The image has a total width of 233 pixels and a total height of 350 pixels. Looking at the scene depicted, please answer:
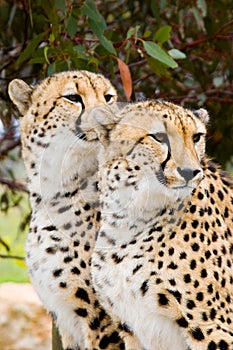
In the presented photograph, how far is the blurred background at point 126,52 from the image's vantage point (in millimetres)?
5035

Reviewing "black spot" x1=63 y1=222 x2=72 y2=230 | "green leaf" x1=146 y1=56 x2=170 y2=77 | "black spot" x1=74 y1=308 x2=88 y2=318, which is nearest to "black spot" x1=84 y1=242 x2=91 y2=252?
"black spot" x1=63 y1=222 x2=72 y2=230

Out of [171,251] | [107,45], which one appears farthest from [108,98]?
[171,251]

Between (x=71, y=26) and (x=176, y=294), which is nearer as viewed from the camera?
(x=176, y=294)

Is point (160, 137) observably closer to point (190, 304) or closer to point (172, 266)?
point (172, 266)

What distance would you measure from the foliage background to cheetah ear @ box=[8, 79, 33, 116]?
1.22 ft

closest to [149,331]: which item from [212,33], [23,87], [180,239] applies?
[180,239]

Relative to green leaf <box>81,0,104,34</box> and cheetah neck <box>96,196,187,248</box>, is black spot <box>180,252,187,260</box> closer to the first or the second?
cheetah neck <box>96,196,187,248</box>

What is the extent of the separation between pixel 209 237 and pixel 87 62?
4.85 feet

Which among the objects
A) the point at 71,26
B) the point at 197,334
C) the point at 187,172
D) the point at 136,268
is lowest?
the point at 197,334

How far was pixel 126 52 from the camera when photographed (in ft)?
17.1

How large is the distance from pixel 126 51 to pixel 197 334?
185cm

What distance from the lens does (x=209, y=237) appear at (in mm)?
4117

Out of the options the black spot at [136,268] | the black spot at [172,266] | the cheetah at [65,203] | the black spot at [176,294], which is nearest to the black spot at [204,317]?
the black spot at [176,294]

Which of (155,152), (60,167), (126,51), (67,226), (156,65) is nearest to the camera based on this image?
(155,152)
